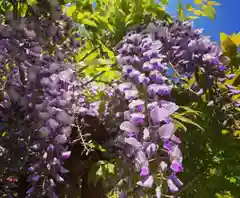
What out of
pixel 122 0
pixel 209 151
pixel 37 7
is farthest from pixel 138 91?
pixel 122 0

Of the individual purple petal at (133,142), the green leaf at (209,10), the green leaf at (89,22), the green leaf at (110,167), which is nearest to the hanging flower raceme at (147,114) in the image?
the individual purple petal at (133,142)

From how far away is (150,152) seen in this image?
38.7 inches

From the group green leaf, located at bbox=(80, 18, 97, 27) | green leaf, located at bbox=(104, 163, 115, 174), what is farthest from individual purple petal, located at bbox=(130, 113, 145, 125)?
green leaf, located at bbox=(80, 18, 97, 27)

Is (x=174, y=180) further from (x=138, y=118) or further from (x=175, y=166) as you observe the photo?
(x=138, y=118)

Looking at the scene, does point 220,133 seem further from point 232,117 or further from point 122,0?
point 122,0

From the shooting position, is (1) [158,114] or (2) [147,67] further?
(2) [147,67]

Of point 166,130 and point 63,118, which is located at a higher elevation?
point 166,130

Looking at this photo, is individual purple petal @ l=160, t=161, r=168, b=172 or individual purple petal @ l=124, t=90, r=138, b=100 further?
individual purple petal @ l=124, t=90, r=138, b=100

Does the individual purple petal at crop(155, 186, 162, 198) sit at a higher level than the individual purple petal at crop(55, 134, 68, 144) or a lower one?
higher

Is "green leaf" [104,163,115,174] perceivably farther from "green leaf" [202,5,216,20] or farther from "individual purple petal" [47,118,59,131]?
"green leaf" [202,5,216,20]

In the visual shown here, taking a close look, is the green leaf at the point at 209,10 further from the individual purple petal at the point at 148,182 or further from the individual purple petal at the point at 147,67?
the individual purple petal at the point at 148,182

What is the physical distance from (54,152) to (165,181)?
1.16 ft

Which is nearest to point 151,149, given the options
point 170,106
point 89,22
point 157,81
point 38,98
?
point 170,106

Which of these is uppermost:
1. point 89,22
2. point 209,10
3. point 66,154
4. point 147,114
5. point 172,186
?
point 209,10
